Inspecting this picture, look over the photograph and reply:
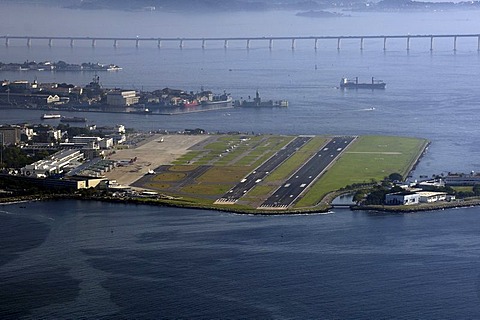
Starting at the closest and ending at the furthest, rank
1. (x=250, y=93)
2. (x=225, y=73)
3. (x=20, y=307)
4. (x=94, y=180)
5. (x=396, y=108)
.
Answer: (x=20, y=307) < (x=94, y=180) < (x=396, y=108) < (x=250, y=93) < (x=225, y=73)

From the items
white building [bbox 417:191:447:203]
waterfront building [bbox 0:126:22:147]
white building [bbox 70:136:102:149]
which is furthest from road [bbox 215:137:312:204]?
waterfront building [bbox 0:126:22:147]

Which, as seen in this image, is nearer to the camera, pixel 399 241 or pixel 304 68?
pixel 399 241

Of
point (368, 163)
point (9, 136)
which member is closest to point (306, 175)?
point (368, 163)

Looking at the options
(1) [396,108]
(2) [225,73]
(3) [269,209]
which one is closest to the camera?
(3) [269,209]

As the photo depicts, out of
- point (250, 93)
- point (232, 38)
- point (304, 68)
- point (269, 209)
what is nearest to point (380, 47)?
point (232, 38)

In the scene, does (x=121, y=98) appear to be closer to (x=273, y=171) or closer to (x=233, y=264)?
(x=273, y=171)

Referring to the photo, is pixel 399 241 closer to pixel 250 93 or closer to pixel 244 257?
pixel 244 257

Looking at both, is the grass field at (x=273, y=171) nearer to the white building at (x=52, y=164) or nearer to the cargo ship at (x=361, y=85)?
the white building at (x=52, y=164)

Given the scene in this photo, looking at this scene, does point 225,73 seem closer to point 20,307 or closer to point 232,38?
point 232,38
